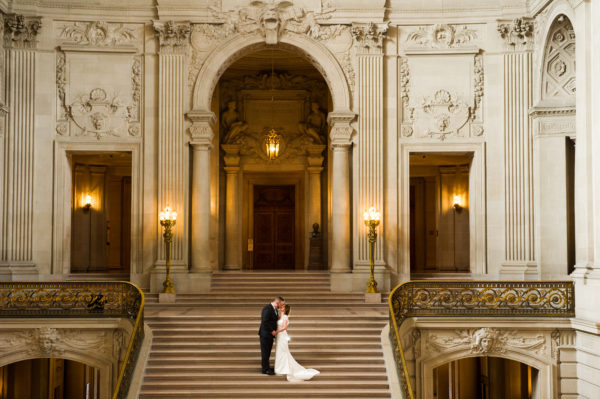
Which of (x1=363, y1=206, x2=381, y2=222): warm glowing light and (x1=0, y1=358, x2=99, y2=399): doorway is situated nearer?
(x1=363, y1=206, x2=381, y2=222): warm glowing light

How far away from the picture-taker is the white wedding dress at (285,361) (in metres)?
13.4

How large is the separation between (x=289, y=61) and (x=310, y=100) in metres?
1.59

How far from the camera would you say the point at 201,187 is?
19.4 m

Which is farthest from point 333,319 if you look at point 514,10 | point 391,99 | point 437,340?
point 514,10

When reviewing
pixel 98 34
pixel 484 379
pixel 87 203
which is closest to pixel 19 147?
pixel 98 34

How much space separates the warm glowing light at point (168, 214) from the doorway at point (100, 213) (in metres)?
5.30

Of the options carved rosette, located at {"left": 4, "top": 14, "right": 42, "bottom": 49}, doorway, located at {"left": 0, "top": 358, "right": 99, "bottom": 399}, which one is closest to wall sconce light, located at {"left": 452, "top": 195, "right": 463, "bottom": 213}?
doorway, located at {"left": 0, "top": 358, "right": 99, "bottom": 399}

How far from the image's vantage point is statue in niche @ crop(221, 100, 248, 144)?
24.4 m

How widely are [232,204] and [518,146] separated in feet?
31.5

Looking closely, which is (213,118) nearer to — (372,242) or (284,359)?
(372,242)

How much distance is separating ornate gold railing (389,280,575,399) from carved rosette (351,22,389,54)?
6.98 meters

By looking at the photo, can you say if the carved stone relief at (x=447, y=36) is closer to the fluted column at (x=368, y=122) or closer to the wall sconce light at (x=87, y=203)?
the fluted column at (x=368, y=122)

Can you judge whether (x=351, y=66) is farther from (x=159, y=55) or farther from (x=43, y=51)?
(x=43, y=51)

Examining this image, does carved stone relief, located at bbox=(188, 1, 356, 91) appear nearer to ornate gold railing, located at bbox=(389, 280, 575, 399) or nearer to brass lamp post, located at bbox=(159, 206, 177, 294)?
brass lamp post, located at bbox=(159, 206, 177, 294)
